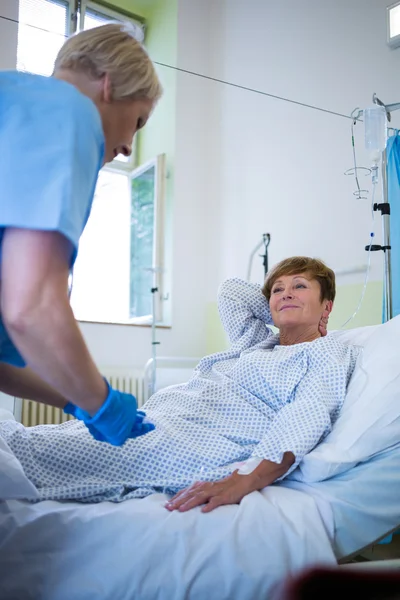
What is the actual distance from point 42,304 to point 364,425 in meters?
0.90

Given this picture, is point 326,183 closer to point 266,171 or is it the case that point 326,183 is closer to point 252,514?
point 266,171

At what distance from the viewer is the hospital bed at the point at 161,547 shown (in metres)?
1.01

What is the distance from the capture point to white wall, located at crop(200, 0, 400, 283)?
3.27 metres

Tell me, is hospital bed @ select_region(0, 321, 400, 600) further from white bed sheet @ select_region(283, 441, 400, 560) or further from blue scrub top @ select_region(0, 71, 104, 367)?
blue scrub top @ select_region(0, 71, 104, 367)

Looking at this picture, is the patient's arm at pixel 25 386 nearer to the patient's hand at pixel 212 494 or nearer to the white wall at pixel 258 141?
the patient's hand at pixel 212 494

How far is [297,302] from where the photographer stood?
1891 millimetres

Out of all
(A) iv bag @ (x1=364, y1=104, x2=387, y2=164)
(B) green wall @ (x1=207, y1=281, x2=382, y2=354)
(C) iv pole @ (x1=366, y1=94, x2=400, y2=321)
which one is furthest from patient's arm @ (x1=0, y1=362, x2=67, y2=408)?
(B) green wall @ (x1=207, y1=281, x2=382, y2=354)

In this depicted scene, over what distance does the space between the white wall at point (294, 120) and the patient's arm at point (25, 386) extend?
2.32m

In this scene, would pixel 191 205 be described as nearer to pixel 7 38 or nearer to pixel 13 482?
pixel 7 38

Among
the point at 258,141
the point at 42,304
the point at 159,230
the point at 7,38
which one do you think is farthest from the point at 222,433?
the point at 7,38

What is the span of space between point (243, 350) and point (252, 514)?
2.85 feet

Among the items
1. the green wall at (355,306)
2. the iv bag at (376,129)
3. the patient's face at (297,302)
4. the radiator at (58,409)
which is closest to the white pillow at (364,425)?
the patient's face at (297,302)

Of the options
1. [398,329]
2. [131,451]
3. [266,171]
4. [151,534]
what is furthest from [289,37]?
[151,534]

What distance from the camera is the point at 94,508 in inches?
44.9
